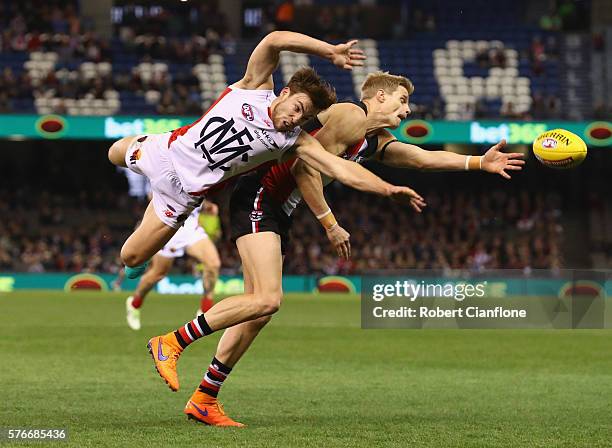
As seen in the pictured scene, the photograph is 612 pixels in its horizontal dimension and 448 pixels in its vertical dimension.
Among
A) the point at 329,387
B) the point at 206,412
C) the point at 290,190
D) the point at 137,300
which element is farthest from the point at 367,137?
the point at 137,300

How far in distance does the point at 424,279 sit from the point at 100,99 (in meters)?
14.1

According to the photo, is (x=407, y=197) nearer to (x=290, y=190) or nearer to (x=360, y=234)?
(x=290, y=190)

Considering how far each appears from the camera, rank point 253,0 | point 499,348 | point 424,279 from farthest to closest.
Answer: point 253,0
point 424,279
point 499,348

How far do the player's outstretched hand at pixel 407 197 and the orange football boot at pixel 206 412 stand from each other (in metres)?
2.00

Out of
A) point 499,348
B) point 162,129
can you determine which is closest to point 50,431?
point 499,348

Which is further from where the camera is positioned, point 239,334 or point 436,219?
point 436,219

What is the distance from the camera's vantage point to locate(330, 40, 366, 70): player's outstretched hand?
7.62 metres

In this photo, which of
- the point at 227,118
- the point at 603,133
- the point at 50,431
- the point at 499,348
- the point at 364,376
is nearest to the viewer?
the point at 50,431

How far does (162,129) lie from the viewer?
3341cm

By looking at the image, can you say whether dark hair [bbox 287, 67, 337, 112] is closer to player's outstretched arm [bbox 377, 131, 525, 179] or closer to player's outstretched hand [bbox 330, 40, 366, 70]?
player's outstretched hand [bbox 330, 40, 366, 70]

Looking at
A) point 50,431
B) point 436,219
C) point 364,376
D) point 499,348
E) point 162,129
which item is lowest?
point 436,219

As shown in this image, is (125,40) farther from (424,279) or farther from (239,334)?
(239,334)

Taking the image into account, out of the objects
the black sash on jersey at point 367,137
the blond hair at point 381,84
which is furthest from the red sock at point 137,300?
the blond hair at point 381,84

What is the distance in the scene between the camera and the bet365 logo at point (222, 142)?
26.4 feet
